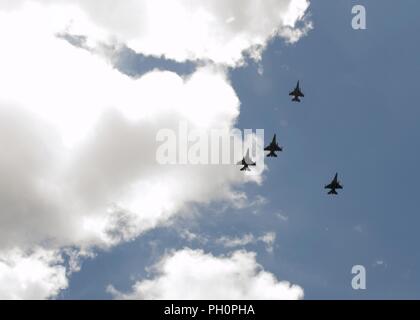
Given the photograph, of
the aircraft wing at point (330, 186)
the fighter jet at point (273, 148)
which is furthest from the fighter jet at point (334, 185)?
the fighter jet at point (273, 148)

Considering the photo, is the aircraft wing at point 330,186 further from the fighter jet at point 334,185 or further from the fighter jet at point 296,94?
the fighter jet at point 296,94

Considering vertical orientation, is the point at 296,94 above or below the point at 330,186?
above

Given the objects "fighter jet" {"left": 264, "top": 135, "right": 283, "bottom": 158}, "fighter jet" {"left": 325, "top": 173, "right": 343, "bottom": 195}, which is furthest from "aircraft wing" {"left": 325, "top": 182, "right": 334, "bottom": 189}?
"fighter jet" {"left": 264, "top": 135, "right": 283, "bottom": 158}

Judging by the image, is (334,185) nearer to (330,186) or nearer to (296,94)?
(330,186)

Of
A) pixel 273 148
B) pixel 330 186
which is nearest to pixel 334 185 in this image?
pixel 330 186

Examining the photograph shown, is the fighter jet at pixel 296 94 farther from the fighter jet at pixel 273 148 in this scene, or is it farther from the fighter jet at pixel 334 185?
the fighter jet at pixel 334 185

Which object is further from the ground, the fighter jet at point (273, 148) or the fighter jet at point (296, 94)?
the fighter jet at point (296, 94)

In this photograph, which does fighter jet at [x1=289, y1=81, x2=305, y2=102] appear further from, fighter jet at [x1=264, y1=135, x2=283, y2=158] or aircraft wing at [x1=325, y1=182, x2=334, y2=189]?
aircraft wing at [x1=325, y1=182, x2=334, y2=189]

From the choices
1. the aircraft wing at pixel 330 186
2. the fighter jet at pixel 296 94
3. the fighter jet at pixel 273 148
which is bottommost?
the aircraft wing at pixel 330 186
